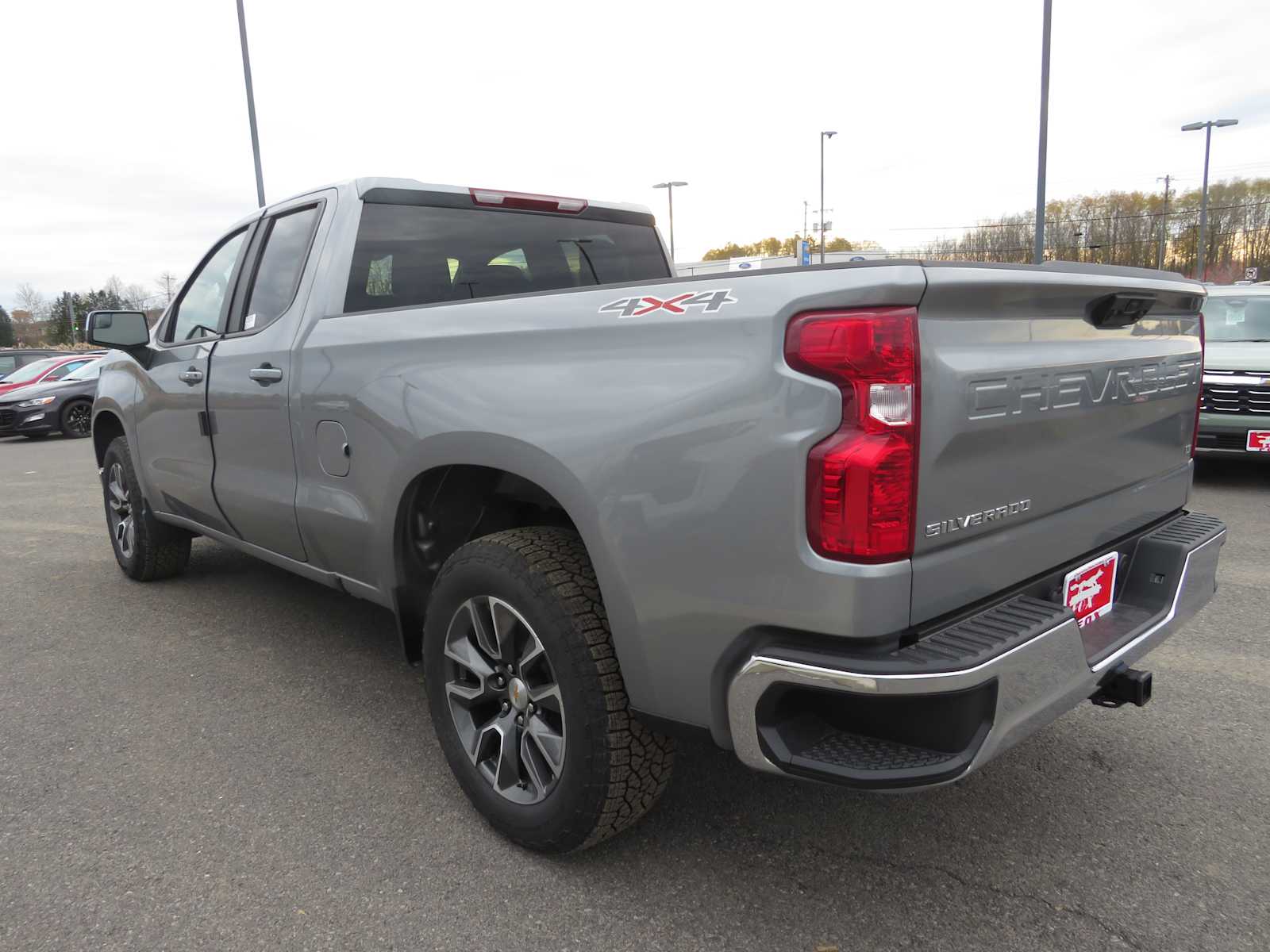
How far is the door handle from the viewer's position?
3.29 metres

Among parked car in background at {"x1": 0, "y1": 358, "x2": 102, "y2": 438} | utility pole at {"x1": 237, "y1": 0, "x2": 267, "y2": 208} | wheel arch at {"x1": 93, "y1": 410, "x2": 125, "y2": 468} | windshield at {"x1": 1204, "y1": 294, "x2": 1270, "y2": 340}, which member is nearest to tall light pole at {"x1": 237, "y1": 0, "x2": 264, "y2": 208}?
utility pole at {"x1": 237, "y1": 0, "x2": 267, "y2": 208}

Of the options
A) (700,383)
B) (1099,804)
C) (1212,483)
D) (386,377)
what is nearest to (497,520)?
(386,377)

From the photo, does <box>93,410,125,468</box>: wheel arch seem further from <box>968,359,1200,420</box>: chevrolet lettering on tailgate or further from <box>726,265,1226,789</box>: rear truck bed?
<box>968,359,1200,420</box>: chevrolet lettering on tailgate

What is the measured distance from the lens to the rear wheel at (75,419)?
16.4 metres

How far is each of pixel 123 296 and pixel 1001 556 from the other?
3879 inches

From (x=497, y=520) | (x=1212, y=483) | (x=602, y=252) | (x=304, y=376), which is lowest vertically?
(x=1212, y=483)

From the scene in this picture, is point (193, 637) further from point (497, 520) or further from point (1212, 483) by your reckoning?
point (1212, 483)

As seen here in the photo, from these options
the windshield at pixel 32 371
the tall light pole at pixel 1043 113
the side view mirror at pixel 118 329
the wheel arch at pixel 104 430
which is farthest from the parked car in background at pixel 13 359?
the tall light pole at pixel 1043 113

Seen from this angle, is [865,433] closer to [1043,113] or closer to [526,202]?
[526,202]

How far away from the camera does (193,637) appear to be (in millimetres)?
4316

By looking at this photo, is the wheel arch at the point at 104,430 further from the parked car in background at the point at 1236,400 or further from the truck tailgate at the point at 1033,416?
the parked car in background at the point at 1236,400

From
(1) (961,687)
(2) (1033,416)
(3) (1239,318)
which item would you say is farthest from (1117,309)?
(3) (1239,318)

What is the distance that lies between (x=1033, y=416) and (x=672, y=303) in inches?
32.7

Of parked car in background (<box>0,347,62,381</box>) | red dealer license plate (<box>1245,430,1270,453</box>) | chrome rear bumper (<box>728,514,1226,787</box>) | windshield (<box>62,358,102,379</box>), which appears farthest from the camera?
parked car in background (<box>0,347,62,381</box>)
